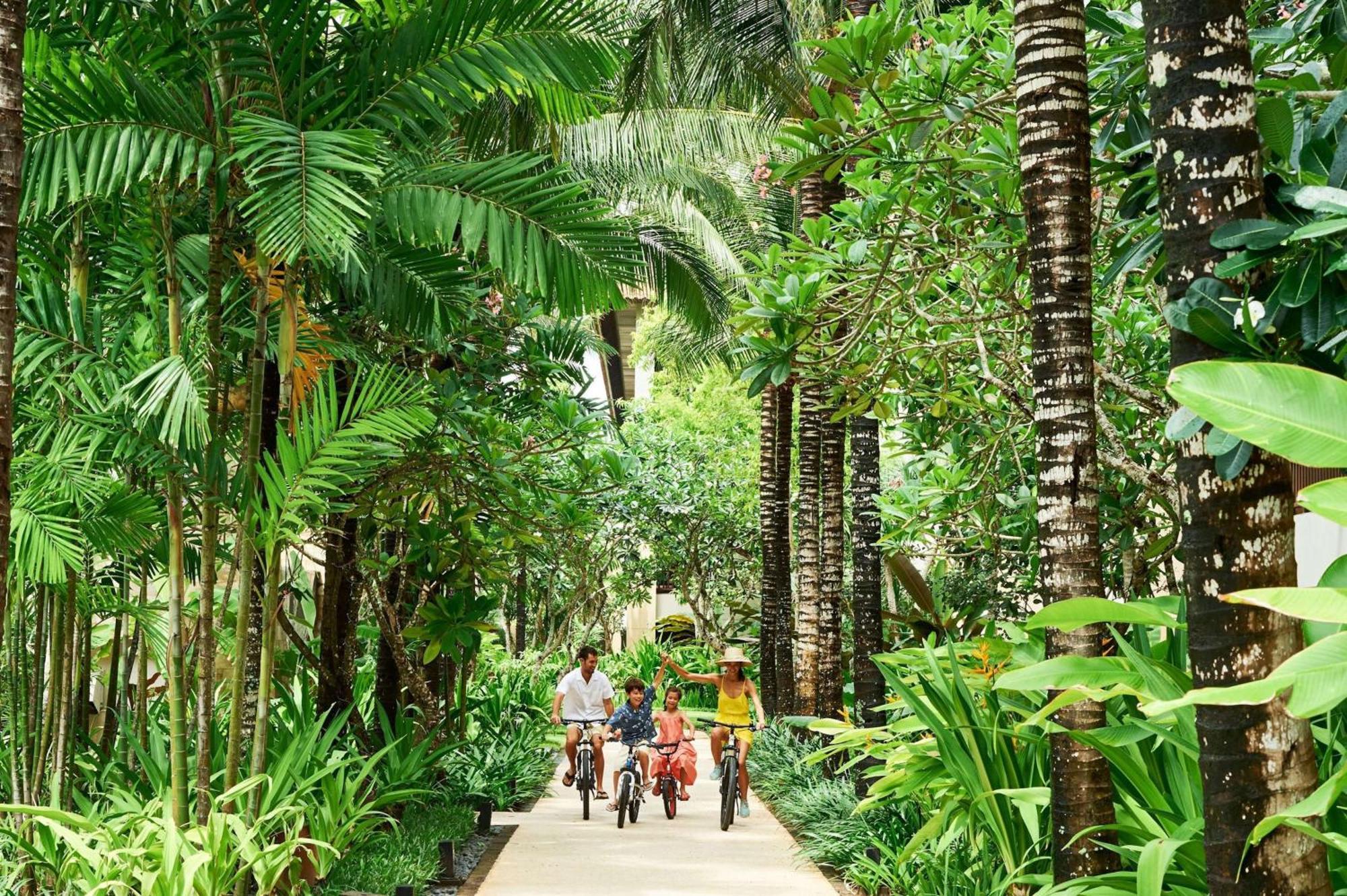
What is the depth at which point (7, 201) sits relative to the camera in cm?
336

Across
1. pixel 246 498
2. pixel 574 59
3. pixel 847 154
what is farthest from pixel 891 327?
pixel 246 498

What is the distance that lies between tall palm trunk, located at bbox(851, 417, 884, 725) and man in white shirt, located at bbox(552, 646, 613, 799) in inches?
114

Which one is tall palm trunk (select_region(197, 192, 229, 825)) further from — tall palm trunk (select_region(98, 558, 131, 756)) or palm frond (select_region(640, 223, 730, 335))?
palm frond (select_region(640, 223, 730, 335))

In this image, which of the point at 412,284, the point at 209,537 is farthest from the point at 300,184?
the point at 412,284

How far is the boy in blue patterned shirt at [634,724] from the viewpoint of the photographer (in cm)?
1102

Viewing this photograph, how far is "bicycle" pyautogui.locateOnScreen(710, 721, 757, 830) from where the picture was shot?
10156 mm

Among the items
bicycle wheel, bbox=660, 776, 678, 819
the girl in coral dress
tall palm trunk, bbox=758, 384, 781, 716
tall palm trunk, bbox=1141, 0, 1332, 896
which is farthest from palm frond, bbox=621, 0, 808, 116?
tall palm trunk, bbox=1141, 0, 1332, 896

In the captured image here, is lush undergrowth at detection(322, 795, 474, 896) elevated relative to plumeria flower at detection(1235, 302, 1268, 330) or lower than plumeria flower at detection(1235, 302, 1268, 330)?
lower

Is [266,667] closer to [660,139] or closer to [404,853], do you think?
[404,853]

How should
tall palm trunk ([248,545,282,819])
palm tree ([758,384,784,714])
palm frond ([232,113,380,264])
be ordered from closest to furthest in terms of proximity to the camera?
palm frond ([232,113,380,264]) < tall palm trunk ([248,545,282,819]) < palm tree ([758,384,784,714])

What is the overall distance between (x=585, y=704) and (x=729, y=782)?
1.93 m

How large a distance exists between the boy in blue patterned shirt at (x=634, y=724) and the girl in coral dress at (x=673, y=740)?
0.09 m

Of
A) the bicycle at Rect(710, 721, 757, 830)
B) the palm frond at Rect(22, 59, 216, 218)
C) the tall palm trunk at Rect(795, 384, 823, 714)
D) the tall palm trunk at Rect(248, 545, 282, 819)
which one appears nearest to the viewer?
the palm frond at Rect(22, 59, 216, 218)

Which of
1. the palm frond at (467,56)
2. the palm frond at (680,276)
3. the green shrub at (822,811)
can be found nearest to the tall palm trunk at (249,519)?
the palm frond at (467,56)
